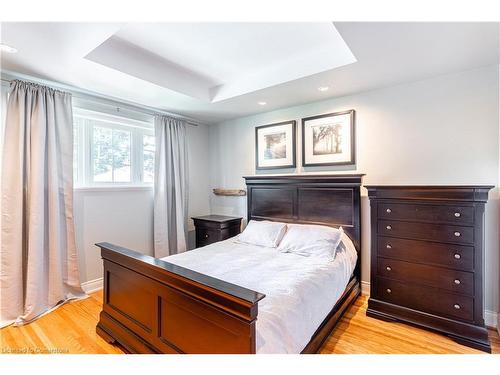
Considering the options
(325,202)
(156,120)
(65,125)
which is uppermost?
(156,120)

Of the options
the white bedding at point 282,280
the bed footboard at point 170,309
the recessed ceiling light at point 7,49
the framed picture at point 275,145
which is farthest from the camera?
the framed picture at point 275,145

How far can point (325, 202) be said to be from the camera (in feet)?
9.76

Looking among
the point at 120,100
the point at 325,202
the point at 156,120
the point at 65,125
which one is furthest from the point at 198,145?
the point at 325,202

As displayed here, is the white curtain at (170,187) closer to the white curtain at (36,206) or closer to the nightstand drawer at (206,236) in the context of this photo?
the nightstand drawer at (206,236)

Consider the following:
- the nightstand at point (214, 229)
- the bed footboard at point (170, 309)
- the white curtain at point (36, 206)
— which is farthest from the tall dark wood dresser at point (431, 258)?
the white curtain at point (36, 206)

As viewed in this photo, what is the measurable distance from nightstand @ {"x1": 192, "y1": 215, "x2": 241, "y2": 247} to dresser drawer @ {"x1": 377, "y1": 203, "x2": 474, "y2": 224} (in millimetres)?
1976

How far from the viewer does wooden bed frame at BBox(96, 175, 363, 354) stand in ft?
3.97

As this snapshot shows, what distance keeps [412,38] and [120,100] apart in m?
3.09

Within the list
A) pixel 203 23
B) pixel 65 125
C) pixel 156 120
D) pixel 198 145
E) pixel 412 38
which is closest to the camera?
pixel 412 38

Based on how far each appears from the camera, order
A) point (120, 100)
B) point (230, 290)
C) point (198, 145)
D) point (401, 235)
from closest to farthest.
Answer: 1. point (230, 290)
2. point (401, 235)
3. point (120, 100)
4. point (198, 145)

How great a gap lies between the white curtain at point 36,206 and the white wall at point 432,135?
2776mm

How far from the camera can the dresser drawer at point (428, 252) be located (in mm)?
2012

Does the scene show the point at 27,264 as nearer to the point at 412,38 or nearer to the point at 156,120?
the point at 156,120

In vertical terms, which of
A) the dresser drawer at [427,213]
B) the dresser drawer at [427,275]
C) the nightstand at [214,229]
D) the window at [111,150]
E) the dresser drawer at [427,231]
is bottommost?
the dresser drawer at [427,275]
